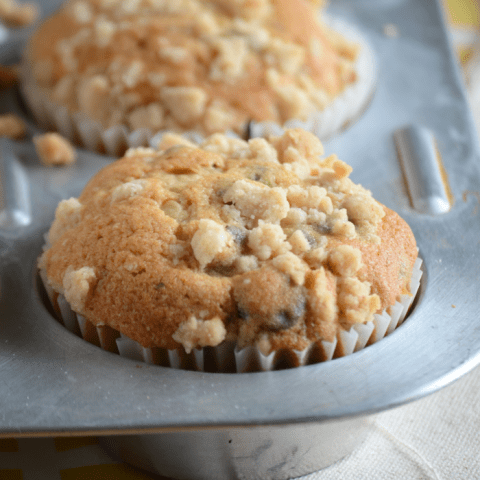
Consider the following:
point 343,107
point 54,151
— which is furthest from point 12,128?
point 343,107

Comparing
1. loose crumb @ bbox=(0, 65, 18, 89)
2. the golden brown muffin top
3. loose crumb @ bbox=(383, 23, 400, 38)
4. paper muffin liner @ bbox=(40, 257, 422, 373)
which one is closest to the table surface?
paper muffin liner @ bbox=(40, 257, 422, 373)

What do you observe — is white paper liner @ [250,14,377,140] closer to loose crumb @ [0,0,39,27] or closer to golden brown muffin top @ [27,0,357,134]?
golden brown muffin top @ [27,0,357,134]

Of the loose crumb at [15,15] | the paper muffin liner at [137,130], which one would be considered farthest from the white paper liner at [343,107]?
the loose crumb at [15,15]

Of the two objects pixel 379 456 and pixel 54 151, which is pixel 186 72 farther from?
pixel 379 456

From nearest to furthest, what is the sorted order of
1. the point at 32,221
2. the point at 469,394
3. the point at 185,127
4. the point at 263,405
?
the point at 263,405, the point at 469,394, the point at 32,221, the point at 185,127

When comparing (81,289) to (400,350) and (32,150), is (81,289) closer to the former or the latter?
(400,350)

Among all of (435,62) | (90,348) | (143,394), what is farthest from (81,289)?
(435,62)
